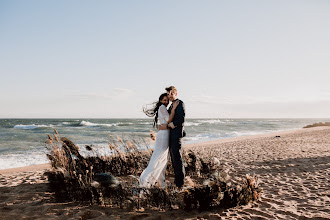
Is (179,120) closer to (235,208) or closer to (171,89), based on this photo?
(171,89)

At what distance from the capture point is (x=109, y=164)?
21.9 ft

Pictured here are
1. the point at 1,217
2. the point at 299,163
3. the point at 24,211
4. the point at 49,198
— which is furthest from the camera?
the point at 299,163

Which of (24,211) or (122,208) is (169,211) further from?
(24,211)

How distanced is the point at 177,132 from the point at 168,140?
0.96 ft

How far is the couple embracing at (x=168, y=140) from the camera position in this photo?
4965 mm

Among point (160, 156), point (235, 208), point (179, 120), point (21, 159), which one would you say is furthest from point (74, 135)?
point (235, 208)

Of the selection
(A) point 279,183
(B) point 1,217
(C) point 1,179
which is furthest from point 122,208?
(C) point 1,179

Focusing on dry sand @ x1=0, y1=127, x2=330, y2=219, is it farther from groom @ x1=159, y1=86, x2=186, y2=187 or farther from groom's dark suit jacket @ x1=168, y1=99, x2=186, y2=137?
groom's dark suit jacket @ x1=168, y1=99, x2=186, y2=137

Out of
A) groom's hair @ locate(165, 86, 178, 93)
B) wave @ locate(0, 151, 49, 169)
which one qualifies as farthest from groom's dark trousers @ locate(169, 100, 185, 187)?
wave @ locate(0, 151, 49, 169)

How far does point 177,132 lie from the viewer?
4.99 metres

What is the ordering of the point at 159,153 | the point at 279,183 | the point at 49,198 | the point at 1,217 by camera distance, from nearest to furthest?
the point at 1,217 < the point at 49,198 < the point at 159,153 < the point at 279,183

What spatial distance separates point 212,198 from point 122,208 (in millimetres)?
1558

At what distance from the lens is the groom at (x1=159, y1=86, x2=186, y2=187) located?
494cm

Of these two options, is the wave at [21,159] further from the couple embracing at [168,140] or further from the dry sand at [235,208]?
the couple embracing at [168,140]
